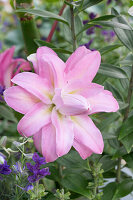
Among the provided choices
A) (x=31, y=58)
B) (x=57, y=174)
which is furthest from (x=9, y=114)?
(x=31, y=58)

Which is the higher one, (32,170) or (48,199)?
(32,170)

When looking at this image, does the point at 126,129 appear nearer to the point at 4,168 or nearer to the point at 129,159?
the point at 129,159

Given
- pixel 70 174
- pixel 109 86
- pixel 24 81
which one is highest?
pixel 24 81

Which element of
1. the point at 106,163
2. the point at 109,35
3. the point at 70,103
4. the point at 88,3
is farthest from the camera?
the point at 109,35

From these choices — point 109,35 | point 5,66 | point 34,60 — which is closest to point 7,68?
point 5,66

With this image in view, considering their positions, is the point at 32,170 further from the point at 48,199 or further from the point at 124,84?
the point at 124,84

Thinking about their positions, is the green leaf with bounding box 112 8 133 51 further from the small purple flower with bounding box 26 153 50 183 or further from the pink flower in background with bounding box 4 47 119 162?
the small purple flower with bounding box 26 153 50 183

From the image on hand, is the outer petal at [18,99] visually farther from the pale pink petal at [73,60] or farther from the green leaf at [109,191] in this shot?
the green leaf at [109,191]

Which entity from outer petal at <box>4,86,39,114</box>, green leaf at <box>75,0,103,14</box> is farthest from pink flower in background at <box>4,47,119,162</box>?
green leaf at <box>75,0,103,14</box>
